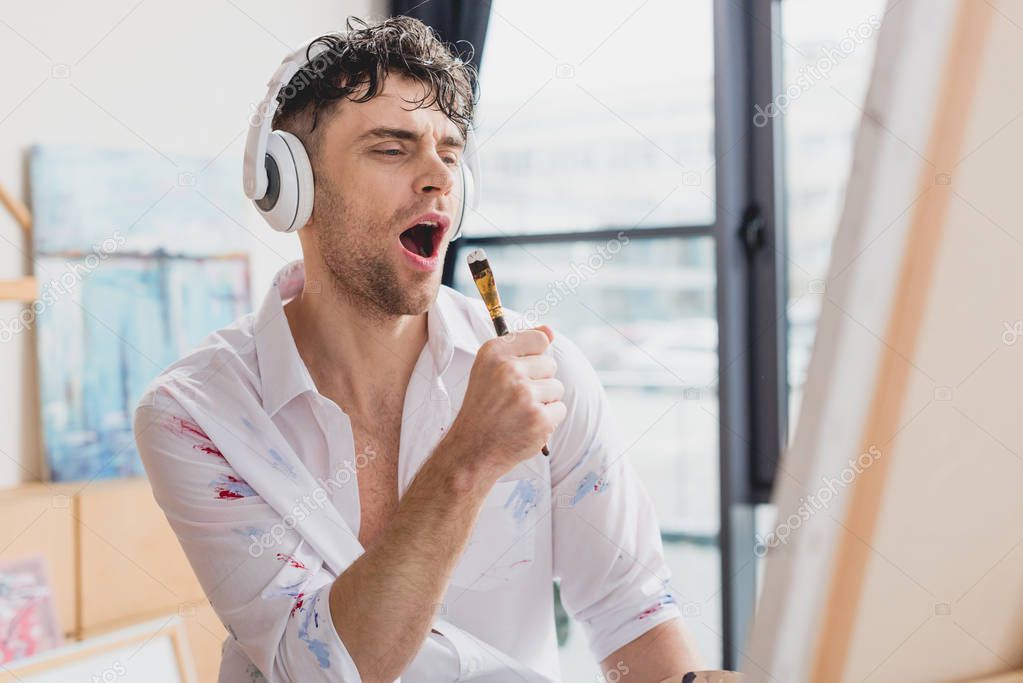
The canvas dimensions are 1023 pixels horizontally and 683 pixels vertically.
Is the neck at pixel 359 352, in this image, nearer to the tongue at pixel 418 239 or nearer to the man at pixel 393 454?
the man at pixel 393 454

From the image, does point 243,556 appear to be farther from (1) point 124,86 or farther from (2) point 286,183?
(1) point 124,86

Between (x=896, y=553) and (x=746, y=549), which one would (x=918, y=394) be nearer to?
(x=896, y=553)

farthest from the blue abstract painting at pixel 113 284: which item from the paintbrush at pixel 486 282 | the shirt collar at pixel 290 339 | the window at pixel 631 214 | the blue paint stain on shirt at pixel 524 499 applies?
the paintbrush at pixel 486 282

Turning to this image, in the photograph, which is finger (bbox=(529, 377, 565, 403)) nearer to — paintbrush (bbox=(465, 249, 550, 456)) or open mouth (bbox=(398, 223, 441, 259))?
paintbrush (bbox=(465, 249, 550, 456))

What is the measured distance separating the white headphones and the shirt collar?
0.39ft

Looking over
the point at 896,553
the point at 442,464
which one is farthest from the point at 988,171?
the point at 442,464

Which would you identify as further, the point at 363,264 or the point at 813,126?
the point at 813,126

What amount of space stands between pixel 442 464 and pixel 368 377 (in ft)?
1.23

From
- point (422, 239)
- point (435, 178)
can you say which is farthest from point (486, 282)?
point (422, 239)

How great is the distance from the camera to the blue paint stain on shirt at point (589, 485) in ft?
4.13

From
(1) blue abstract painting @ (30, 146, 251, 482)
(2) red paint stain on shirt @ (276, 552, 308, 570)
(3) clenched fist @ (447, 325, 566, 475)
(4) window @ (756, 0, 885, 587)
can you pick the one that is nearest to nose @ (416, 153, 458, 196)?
(3) clenched fist @ (447, 325, 566, 475)

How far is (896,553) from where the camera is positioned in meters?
0.37

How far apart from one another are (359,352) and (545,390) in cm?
44

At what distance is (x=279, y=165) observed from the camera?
4.25ft
